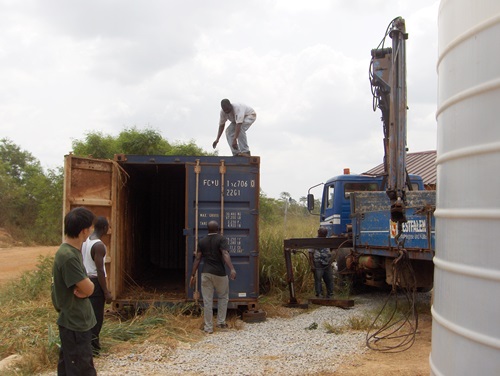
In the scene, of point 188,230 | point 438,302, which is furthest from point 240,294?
point 438,302

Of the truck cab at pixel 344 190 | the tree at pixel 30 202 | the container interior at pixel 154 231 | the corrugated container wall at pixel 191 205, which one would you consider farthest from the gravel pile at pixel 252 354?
the tree at pixel 30 202

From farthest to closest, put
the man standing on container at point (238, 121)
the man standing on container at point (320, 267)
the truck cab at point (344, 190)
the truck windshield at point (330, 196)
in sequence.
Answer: the truck windshield at point (330, 196) < the truck cab at point (344, 190) < the man standing on container at point (320, 267) < the man standing on container at point (238, 121)

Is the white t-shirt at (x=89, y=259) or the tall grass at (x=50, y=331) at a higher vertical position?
the white t-shirt at (x=89, y=259)

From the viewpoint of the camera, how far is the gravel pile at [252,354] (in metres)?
5.64

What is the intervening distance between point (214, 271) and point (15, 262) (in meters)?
13.6

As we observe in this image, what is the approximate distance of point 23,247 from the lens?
25672 millimetres

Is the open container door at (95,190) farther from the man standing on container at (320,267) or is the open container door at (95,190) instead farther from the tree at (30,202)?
the tree at (30,202)

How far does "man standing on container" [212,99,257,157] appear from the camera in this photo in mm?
8977

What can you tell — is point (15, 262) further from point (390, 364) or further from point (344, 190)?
point (390, 364)

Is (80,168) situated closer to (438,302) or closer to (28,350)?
(28,350)

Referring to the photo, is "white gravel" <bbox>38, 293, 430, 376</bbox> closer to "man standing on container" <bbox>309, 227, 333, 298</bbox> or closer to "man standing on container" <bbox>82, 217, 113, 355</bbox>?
"man standing on container" <bbox>82, 217, 113, 355</bbox>

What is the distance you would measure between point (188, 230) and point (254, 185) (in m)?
1.21

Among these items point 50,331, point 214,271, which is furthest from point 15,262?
point 50,331

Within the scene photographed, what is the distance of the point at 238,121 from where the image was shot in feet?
29.4
